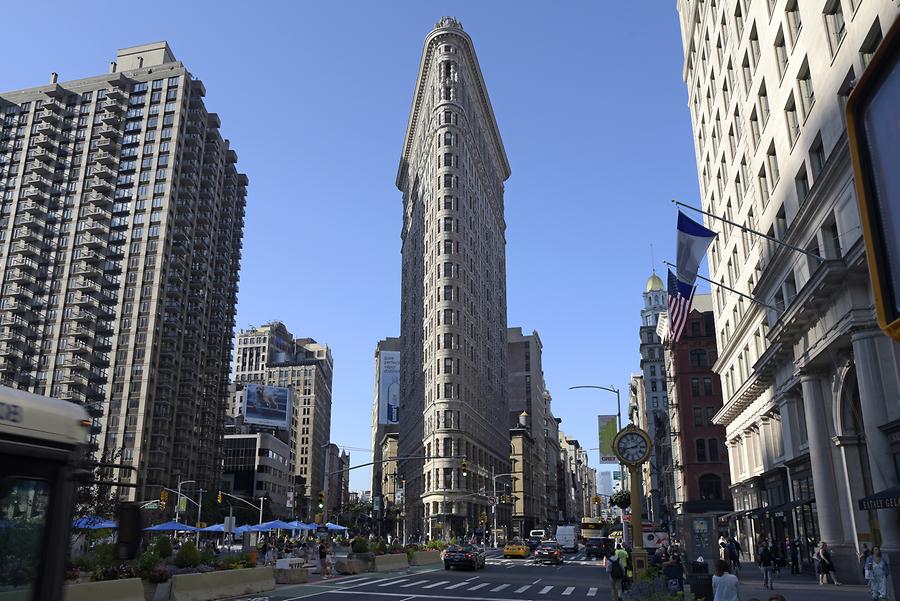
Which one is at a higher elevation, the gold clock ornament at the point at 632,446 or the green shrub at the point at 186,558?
the gold clock ornament at the point at 632,446

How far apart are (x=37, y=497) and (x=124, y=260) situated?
11956 centimetres

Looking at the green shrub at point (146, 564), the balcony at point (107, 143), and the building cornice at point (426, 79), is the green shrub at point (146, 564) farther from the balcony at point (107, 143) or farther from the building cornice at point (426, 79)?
the balcony at point (107, 143)

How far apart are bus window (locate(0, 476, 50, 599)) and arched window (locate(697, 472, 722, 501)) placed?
3543 inches

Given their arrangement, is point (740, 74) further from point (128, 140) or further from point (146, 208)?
point (128, 140)

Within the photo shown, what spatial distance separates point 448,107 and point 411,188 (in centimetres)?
3175

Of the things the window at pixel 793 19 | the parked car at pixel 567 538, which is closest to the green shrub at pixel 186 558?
the window at pixel 793 19

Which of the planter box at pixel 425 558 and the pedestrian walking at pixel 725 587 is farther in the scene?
the planter box at pixel 425 558

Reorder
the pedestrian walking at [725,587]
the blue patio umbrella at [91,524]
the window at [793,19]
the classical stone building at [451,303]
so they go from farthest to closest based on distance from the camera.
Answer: the classical stone building at [451,303], the blue patio umbrella at [91,524], the window at [793,19], the pedestrian walking at [725,587]

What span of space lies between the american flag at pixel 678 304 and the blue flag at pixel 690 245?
2139 millimetres

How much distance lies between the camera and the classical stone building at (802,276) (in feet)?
93.7

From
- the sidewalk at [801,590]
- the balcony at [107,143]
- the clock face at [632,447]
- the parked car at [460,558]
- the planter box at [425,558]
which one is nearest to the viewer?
the clock face at [632,447]

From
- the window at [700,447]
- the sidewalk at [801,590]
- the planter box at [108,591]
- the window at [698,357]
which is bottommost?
the sidewalk at [801,590]

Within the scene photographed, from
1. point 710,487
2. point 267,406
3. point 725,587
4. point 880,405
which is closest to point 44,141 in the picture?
point 267,406

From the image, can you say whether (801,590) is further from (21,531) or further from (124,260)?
(124,260)
